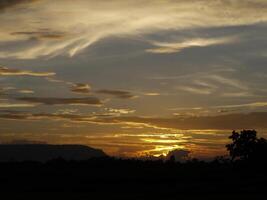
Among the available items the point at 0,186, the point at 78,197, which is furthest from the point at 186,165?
the point at 78,197

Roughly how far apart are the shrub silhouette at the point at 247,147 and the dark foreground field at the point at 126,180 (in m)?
2.80

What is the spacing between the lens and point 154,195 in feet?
217

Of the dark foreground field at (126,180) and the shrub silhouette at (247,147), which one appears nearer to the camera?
the dark foreground field at (126,180)

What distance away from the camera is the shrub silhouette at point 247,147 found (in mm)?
94562

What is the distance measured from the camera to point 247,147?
95.9m

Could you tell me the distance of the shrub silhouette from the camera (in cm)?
9456

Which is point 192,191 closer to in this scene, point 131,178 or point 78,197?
point 78,197

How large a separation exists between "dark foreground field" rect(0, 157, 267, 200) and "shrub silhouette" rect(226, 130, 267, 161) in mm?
2797

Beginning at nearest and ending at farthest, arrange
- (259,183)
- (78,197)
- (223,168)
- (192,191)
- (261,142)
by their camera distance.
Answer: (78,197), (192,191), (259,183), (261,142), (223,168)

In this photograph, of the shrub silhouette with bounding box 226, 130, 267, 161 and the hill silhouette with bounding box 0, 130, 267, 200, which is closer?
the hill silhouette with bounding box 0, 130, 267, 200

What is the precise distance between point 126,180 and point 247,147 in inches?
913

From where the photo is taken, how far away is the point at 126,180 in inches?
3627

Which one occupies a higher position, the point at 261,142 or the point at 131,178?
the point at 261,142

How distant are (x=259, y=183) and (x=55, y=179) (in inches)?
1458
